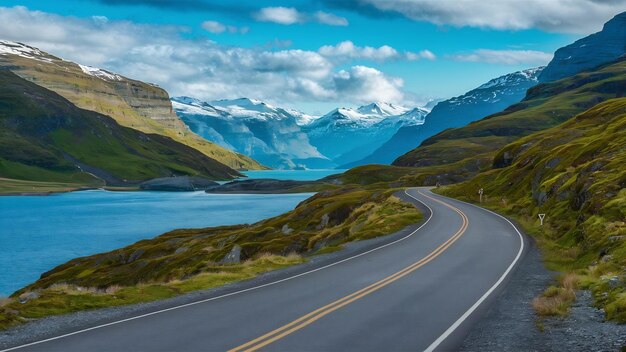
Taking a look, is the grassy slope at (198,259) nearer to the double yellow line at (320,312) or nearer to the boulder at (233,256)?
the boulder at (233,256)

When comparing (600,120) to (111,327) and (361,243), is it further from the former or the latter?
(111,327)

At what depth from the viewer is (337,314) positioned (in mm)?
19172

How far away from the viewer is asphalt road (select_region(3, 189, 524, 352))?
1573 centimetres

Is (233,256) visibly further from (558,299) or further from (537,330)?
(537,330)

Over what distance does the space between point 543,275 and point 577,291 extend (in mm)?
4787

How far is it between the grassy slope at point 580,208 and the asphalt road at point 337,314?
12.3ft

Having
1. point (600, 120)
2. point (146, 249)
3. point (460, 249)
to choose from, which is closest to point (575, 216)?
point (460, 249)

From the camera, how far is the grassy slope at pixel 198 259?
74.7 feet

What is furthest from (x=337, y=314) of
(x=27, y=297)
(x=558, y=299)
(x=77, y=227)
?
(x=77, y=227)

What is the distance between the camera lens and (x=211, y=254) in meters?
63.8

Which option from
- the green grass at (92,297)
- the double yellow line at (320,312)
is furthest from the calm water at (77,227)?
the double yellow line at (320,312)

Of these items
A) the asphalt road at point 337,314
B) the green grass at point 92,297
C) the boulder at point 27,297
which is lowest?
the asphalt road at point 337,314

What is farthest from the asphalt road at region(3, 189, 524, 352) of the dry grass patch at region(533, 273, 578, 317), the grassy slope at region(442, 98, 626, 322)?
the grassy slope at region(442, 98, 626, 322)

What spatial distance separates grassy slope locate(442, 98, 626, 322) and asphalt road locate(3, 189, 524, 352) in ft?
12.3
